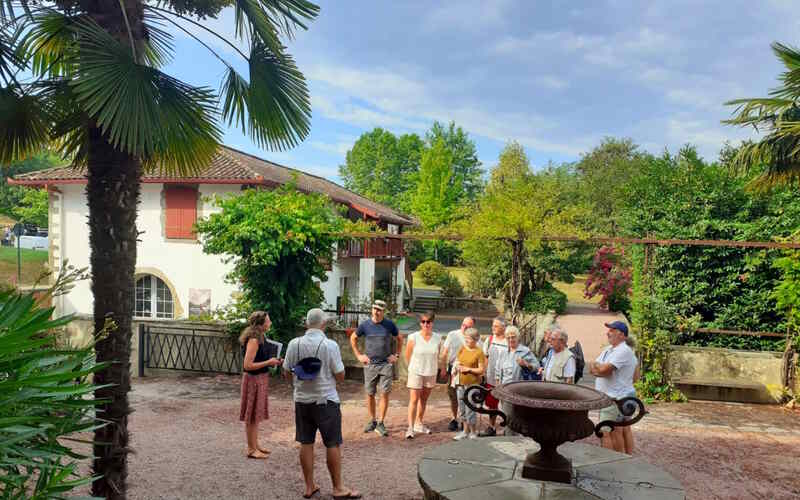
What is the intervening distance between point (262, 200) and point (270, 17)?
560cm

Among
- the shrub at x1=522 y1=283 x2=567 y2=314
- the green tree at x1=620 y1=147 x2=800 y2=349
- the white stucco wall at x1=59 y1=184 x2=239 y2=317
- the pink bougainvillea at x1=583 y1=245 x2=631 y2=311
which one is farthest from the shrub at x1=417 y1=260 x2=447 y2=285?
the green tree at x1=620 y1=147 x2=800 y2=349

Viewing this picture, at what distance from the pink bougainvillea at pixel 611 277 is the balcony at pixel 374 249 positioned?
9.05m

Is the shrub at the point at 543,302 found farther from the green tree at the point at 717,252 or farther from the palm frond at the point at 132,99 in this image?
the palm frond at the point at 132,99

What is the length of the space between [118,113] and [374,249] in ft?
66.1

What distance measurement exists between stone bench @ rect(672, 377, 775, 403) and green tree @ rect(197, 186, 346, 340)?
6.78 m

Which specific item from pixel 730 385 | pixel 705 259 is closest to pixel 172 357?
pixel 730 385

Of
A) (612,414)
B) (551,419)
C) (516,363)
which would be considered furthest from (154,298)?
(551,419)

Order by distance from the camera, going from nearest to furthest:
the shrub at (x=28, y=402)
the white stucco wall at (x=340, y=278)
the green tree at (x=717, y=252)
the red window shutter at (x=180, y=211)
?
the shrub at (x=28, y=402) < the green tree at (x=717, y=252) < the red window shutter at (x=180, y=211) < the white stucco wall at (x=340, y=278)

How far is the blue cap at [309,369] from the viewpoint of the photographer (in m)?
4.94

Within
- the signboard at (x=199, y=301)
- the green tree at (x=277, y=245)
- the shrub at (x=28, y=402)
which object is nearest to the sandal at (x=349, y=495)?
the shrub at (x=28, y=402)

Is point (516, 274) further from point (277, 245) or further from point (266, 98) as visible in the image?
point (266, 98)

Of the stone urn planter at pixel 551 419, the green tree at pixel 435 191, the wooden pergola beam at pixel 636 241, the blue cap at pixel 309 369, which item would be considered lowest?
the stone urn planter at pixel 551 419

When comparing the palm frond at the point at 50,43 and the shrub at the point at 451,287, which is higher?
the palm frond at the point at 50,43

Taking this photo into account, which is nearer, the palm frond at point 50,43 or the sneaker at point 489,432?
the palm frond at point 50,43
